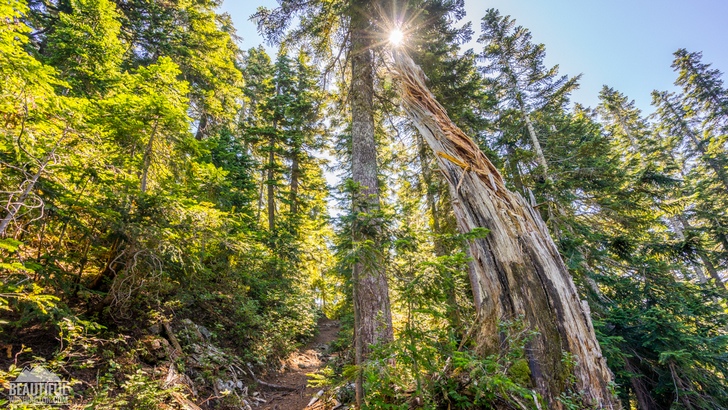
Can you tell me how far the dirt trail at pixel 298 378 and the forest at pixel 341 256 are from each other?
104mm

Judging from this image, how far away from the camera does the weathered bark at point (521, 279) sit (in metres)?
3.26

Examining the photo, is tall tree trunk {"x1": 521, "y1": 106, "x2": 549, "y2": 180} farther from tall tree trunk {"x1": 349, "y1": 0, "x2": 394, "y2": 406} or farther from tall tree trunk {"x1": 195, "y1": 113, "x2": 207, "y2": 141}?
tall tree trunk {"x1": 195, "y1": 113, "x2": 207, "y2": 141}

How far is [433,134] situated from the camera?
17.8ft

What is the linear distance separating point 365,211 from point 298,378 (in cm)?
614

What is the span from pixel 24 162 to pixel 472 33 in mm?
10591

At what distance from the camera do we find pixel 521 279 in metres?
3.84

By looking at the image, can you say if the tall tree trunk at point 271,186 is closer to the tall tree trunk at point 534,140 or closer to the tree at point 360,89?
the tree at point 360,89

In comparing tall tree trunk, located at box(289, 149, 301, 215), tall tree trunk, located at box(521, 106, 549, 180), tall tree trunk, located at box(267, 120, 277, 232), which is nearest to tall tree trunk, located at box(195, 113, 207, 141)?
tall tree trunk, located at box(267, 120, 277, 232)

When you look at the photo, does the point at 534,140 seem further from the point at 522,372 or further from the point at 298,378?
the point at 298,378

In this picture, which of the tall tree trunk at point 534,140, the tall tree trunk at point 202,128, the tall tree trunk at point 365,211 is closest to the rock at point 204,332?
the tall tree trunk at point 365,211

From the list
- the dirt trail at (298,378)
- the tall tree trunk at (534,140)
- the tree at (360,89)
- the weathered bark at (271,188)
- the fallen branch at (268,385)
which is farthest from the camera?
the weathered bark at (271,188)

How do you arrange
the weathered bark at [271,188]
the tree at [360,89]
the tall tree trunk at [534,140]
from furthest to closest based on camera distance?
the weathered bark at [271,188] < the tall tree trunk at [534,140] < the tree at [360,89]

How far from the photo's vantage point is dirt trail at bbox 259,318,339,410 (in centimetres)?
623

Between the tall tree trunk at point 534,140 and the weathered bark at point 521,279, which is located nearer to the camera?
the weathered bark at point 521,279
